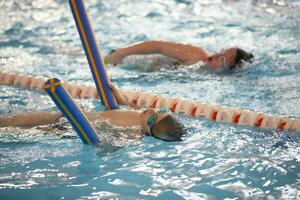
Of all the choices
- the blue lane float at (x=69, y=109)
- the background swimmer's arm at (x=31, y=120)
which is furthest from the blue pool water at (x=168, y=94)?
the blue lane float at (x=69, y=109)

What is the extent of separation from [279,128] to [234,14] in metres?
5.59

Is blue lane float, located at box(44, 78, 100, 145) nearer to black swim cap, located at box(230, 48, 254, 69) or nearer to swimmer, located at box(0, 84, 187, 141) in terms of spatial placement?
swimmer, located at box(0, 84, 187, 141)

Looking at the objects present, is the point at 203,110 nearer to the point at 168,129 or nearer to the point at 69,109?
the point at 168,129

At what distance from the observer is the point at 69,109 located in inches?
141

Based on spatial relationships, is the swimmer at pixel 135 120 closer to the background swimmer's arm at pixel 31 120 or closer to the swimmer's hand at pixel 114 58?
the background swimmer's arm at pixel 31 120

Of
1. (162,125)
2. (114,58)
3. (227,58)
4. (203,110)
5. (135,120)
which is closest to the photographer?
(162,125)

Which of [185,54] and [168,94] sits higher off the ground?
[185,54]

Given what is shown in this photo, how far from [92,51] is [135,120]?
774 mm

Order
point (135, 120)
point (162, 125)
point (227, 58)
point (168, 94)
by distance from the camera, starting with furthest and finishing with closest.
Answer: point (227, 58)
point (168, 94)
point (135, 120)
point (162, 125)

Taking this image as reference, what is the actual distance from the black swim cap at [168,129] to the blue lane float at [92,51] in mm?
585

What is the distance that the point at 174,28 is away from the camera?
9.29 metres

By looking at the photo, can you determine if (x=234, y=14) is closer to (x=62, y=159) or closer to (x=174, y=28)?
(x=174, y=28)

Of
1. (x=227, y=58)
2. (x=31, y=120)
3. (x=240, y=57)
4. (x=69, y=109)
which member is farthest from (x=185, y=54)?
(x=69, y=109)

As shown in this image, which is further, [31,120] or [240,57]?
[240,57]
